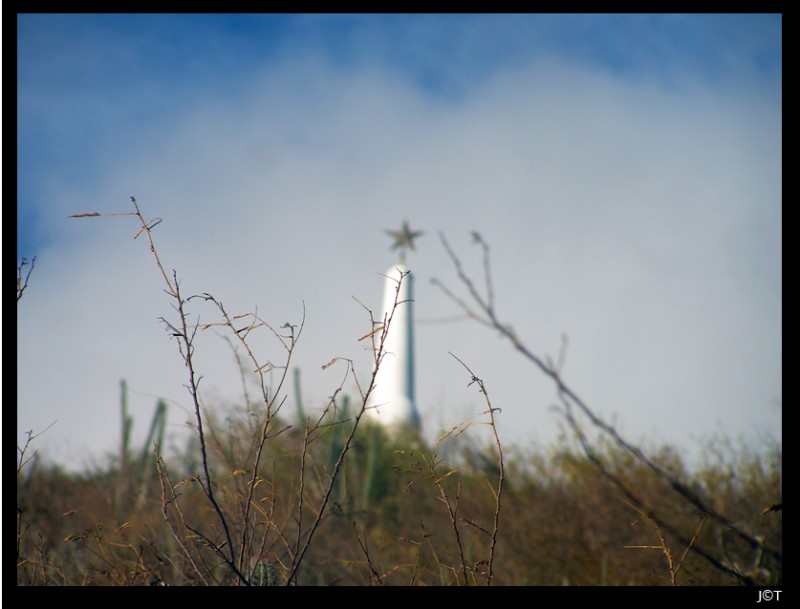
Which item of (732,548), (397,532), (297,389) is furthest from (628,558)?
(297,389)

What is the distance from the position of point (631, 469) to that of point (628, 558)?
11.6 ft

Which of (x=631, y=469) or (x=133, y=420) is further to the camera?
(x=133, y=420)

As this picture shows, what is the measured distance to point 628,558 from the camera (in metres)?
11.4

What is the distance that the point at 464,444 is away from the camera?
16.8 meters

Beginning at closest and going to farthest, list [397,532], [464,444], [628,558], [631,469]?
1. [628,558]
2. [631,469]
3. [397,532]
4. [464,444]
